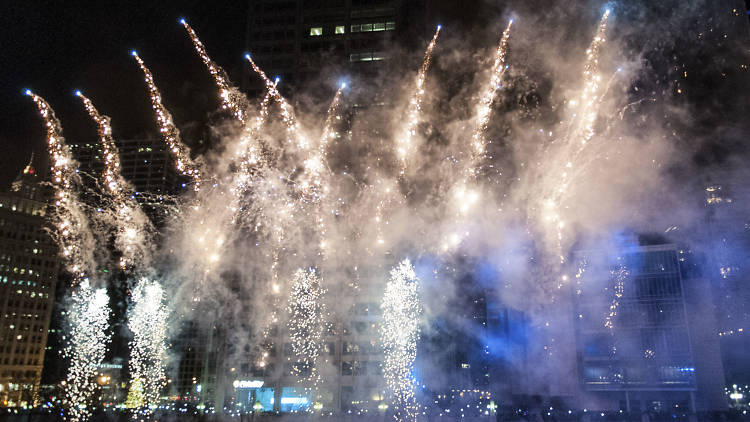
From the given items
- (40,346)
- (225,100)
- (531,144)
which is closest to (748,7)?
(531,144)

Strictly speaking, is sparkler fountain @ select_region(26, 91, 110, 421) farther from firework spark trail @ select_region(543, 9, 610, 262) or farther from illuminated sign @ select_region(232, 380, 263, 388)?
firework spark trail @ select_region(543, 9, 610, 262)

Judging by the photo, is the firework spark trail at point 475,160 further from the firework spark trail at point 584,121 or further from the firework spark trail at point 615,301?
the firework spark trail at point 615,301

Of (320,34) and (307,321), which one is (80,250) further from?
(320,34)

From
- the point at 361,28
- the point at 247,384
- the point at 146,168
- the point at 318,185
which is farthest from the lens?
the point at 361,28

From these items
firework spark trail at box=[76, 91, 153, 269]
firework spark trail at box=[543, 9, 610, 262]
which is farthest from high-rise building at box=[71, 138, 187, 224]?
firework spark trail at box=[543, 9, 610, 262]

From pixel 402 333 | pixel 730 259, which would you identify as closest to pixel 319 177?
pixel 402 333

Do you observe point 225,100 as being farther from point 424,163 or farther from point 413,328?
point 413,328
